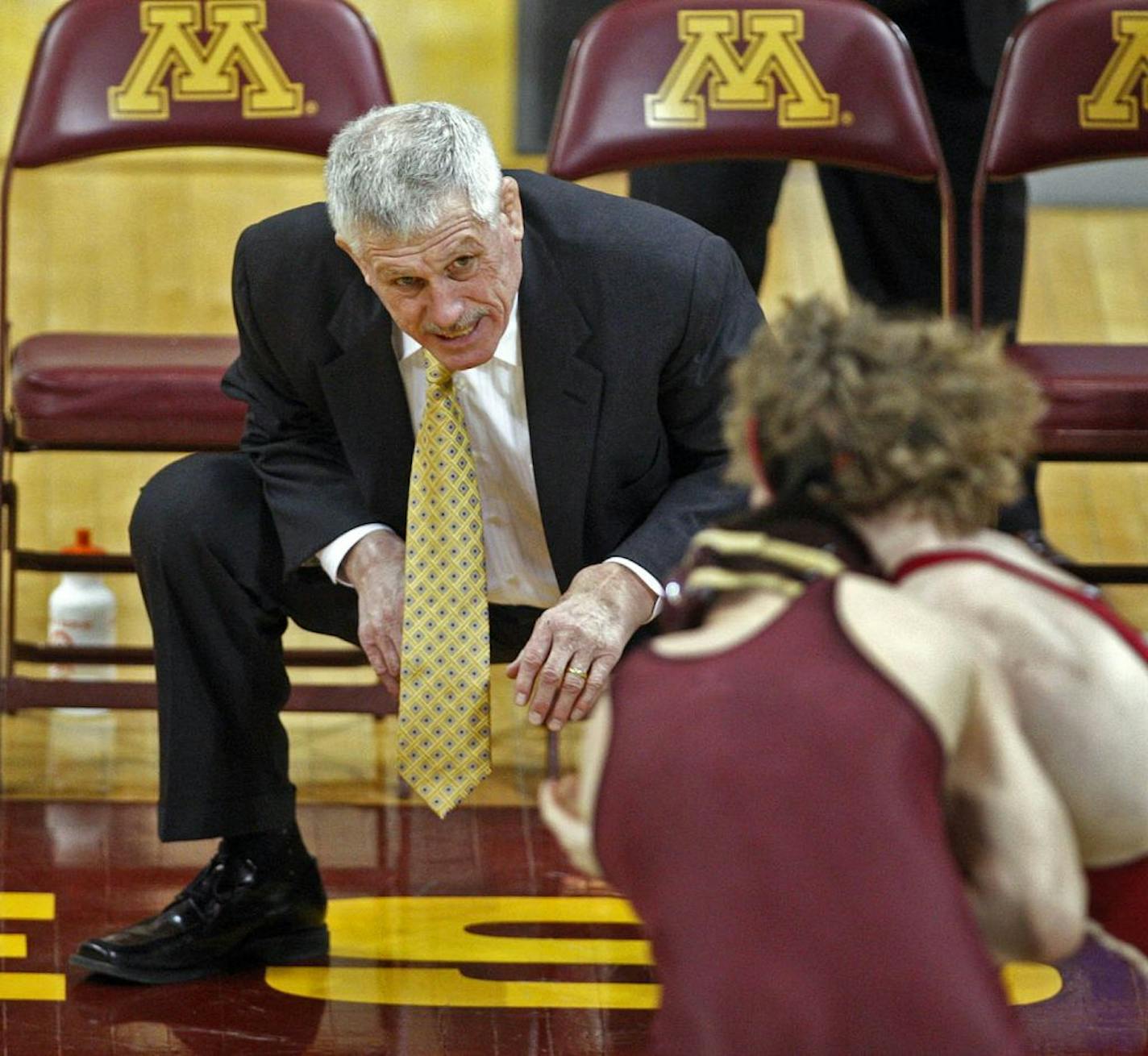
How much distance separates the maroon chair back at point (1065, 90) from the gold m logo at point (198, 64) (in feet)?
3.73

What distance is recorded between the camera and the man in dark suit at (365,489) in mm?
2420

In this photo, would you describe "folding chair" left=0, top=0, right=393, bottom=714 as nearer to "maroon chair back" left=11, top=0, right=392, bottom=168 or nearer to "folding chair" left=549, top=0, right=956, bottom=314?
"maroon chair back" left=11, top=0, right=392, bottom=168

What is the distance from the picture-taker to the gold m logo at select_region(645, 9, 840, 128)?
3.27 metres

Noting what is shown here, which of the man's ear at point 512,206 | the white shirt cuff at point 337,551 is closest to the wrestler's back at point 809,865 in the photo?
the man's ear at point 512,206

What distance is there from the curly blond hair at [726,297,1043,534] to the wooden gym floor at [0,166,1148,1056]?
3.38ft

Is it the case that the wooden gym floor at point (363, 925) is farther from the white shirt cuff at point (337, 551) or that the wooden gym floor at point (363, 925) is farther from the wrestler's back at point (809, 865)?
the wrestler's back at point (809, 865)

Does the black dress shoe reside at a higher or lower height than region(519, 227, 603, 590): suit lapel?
lower

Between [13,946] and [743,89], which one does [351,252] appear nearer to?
[13,946]

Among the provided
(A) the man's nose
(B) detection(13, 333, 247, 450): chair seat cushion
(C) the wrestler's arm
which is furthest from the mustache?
(C) the wrestler's arm

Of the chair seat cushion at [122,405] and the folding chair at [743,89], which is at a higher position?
the folding chair at [743,89]

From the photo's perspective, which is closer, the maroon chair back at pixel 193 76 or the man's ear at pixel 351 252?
the man's ear at pixel 351 252

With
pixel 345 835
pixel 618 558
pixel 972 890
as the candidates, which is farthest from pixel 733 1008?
pixel 345 835

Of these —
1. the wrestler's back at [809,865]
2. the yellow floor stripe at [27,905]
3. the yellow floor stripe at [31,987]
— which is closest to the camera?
the wrestler's back at [809,865]

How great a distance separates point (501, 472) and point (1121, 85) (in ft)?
4.55
